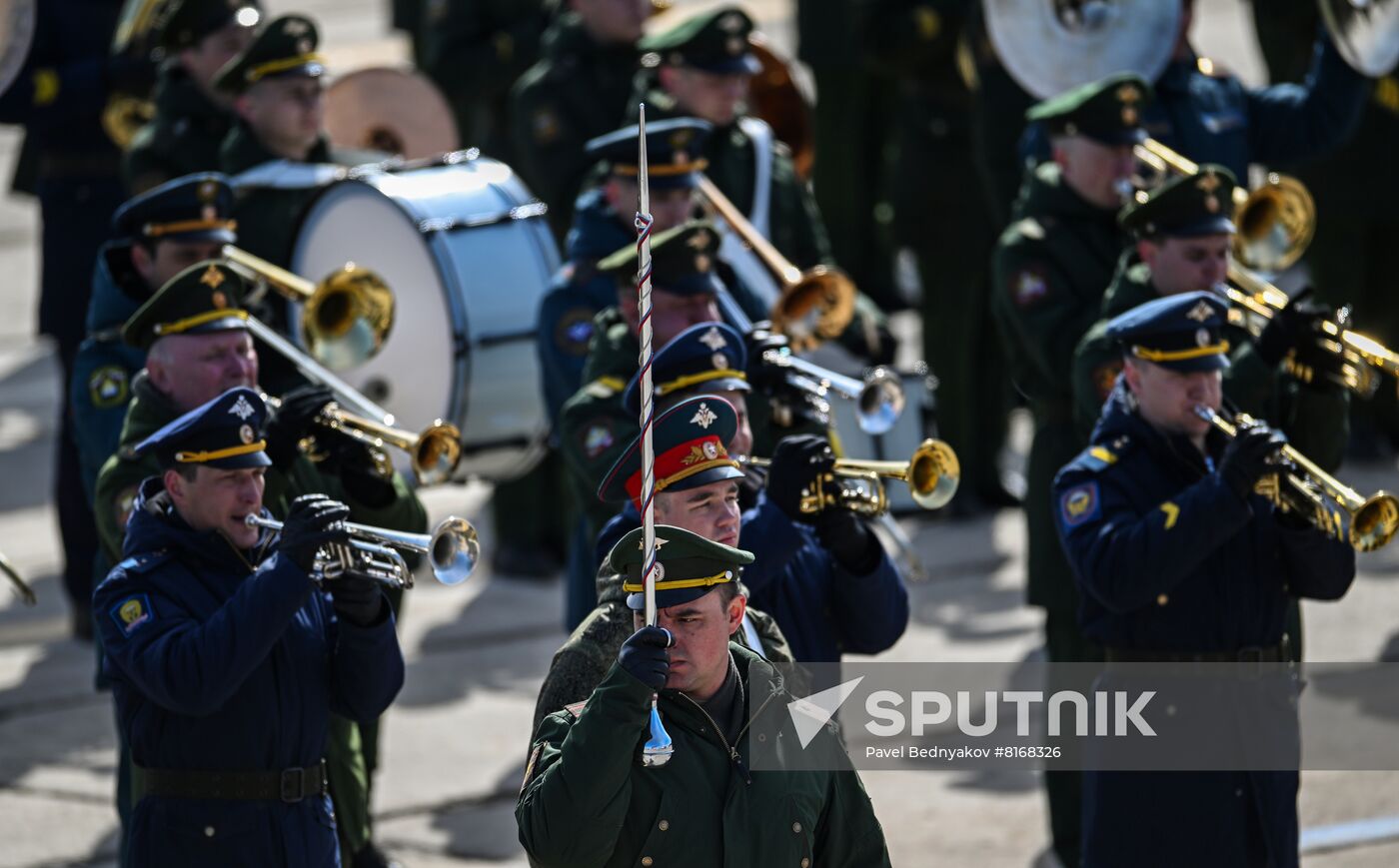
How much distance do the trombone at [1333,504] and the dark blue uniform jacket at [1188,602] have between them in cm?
9

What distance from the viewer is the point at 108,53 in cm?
1127

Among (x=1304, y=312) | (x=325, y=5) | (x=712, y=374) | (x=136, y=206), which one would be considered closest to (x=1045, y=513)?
(x=1304, y=312)

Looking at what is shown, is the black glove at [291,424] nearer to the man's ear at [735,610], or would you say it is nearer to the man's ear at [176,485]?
the man's ear at [176,485]

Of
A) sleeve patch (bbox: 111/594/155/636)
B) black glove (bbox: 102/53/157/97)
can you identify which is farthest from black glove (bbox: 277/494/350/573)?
black glove (bbox: 102/53/157/97)

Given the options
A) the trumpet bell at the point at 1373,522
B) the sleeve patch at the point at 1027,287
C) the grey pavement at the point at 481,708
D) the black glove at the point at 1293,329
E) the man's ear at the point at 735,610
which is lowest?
the grey pavement at the point at 481,708

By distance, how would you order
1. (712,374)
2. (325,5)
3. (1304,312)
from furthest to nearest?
(325,5) < (1304,312) < (712,374)

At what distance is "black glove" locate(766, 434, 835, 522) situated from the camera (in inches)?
262

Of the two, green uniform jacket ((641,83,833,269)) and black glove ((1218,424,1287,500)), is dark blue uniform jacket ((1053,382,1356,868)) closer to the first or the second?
black glove ((1218,424,1287,500))

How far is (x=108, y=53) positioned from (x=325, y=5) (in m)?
16.7

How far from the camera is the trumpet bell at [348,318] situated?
8.64 m

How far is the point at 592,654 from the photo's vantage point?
573 centimetres

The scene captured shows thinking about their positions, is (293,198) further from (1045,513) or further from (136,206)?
(1045,513)

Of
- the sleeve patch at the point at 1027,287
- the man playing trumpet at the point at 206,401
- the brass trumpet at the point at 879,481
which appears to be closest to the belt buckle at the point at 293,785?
the man playing trumpet at the point at 206,401

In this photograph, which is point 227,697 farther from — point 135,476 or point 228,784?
point 135,476
